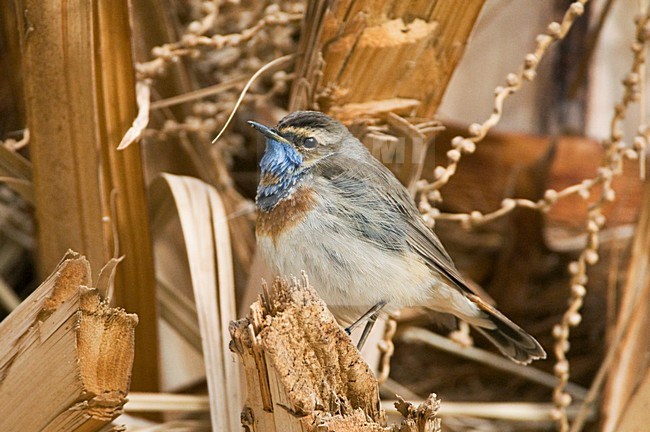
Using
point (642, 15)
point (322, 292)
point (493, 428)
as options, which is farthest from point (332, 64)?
point (493, 428)

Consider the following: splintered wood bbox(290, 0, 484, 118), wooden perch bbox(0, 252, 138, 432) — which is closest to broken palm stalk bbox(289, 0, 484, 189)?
splintered wood bbox(290, 0, 484, 118)

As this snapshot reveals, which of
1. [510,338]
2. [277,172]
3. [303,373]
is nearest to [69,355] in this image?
[303,373]

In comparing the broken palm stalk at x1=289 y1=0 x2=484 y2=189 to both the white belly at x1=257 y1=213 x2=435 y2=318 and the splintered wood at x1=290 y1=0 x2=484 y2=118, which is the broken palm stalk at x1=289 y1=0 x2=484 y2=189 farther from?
the white belly at x1=257 y1=213 x2=435 y2=318

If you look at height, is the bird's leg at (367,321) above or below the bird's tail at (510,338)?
above

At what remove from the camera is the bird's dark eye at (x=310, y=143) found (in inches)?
111

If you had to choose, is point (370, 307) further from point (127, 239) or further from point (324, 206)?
point (127, 239)

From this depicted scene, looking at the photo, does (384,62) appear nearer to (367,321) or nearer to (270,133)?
(270,133)

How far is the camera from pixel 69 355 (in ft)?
5.70

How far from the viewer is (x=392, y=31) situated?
279 cm

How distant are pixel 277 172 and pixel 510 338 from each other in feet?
3.31

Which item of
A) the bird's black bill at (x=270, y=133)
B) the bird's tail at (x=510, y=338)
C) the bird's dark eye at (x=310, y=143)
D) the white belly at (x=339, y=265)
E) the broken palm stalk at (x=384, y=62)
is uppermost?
the broken palm stalk at (x=384, y=62)

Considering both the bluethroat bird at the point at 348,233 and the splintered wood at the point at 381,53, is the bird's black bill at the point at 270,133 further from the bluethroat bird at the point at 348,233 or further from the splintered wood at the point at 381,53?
the splintered wood at the point at 381,53

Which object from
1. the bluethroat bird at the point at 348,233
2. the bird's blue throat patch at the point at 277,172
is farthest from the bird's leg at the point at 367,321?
the bird's blue throat patch at the point at 277,172

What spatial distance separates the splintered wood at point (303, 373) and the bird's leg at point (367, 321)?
68 centimetres
